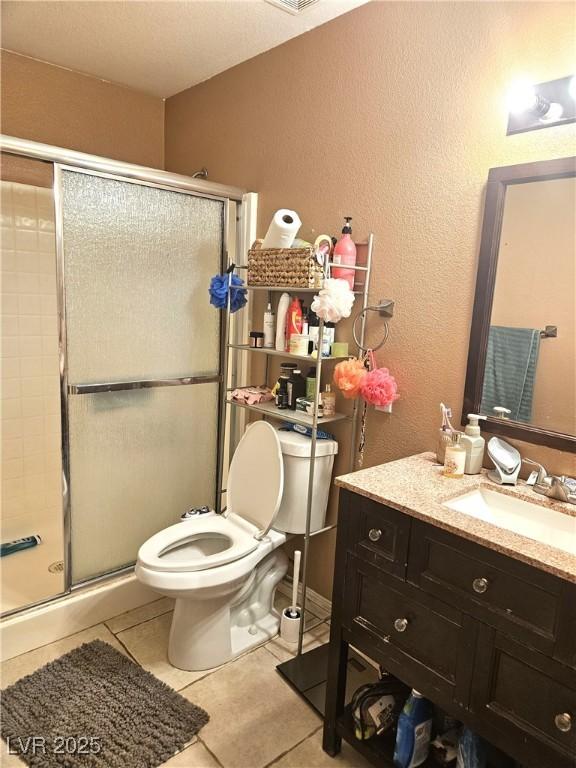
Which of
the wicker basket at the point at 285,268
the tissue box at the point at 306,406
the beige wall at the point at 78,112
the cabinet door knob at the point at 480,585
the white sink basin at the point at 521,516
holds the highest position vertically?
the beige wall at the point at 78,112

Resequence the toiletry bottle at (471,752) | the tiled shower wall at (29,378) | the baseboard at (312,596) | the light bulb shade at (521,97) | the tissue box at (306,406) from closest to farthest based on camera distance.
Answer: the toiletry bottle at (471,752) < the light bulb shade at (521,97) < the tissue box at (306,406) < the baseboard at (312,596) < the tiled shower wall at (29,378)

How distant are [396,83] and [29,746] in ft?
8.30

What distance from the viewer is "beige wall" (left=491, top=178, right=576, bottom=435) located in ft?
4.79

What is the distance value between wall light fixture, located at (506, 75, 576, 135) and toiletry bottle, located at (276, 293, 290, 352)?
3.23 feet

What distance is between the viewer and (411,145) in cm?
181

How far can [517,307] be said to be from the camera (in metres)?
1.57

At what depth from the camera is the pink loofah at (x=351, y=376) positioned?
1888 mm

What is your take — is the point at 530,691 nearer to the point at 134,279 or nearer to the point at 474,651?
the point at 474,651

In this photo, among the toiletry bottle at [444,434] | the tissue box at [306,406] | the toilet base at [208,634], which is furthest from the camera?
the tissue box at [306,406]

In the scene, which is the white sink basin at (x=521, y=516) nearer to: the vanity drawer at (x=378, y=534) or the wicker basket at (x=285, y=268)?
the vanity drawer at (x=378, y=534)

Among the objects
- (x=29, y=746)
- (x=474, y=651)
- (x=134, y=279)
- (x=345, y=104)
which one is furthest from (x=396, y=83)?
(x=29, y=746)

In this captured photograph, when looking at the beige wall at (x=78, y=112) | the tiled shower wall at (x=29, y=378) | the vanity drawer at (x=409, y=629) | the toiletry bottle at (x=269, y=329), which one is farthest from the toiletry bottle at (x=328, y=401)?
the beige wall at (x=78, y=112)

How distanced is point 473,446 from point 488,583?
492mm

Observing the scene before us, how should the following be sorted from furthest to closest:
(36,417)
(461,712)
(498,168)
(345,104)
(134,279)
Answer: (36,417) → (134,279) → (345,104) → (498,168) → (461,712)
